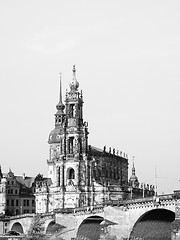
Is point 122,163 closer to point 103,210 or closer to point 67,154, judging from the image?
point 67,154

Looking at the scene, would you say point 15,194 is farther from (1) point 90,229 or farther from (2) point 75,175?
Answer: (1) point 90,229

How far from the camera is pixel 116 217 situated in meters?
92.2

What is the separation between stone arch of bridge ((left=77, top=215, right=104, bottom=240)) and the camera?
103 m

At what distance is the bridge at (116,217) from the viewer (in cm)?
8500

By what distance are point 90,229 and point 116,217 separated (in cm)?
1267

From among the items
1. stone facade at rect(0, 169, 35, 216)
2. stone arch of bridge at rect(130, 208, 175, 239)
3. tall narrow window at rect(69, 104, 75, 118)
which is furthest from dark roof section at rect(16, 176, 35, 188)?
stone arch of bridge at rect(130, 208, 175, 239)

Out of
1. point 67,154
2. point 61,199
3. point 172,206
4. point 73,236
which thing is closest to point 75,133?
point 67,154

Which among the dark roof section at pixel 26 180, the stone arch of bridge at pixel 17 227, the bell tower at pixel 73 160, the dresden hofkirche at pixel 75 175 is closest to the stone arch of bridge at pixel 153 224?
the dresden hofkirche at pixel 75 175

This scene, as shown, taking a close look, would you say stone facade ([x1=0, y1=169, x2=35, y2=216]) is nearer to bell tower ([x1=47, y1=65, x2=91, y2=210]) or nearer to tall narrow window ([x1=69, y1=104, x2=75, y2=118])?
bell tower ([x1=47, y1=65, x2=91, y2=210])

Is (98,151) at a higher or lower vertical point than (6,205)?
higher

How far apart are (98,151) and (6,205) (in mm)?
25643

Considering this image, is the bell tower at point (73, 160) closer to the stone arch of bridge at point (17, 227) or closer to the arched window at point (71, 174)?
the arched window at point (71, 174)

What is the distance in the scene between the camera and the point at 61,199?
12175 cm

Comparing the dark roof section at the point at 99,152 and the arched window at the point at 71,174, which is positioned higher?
the dark roof section at the point at 99,152
